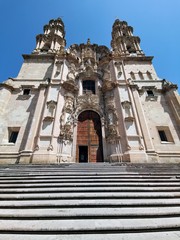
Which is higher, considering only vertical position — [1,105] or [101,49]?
[101,49]

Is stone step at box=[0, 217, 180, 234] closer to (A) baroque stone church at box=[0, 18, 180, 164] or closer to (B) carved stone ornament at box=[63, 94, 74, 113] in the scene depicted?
(A) baroque stone church at box=[0, 18, 180, 164]

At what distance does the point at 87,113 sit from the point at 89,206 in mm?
11416

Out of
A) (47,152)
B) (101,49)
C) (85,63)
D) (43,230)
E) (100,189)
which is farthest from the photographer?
(101,49)

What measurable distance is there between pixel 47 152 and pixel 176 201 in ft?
29.5

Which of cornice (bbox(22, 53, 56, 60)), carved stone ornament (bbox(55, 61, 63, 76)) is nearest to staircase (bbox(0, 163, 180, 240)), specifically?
carved stone ornament (bbox(55, 61, 63, 76))

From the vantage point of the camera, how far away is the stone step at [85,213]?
345 centimetres

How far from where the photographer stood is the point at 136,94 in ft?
48.4

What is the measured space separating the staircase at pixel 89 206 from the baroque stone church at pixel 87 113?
205 inches

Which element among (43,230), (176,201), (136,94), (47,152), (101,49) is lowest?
(43,230)

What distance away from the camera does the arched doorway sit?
12623 mm

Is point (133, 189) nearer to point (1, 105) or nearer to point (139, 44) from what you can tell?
point (1, 105)

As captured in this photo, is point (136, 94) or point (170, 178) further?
point (136, 94)

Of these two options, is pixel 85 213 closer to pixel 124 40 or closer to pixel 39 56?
pixel 39 56

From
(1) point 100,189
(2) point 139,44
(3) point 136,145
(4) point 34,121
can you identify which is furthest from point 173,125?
(2) point 139,44
